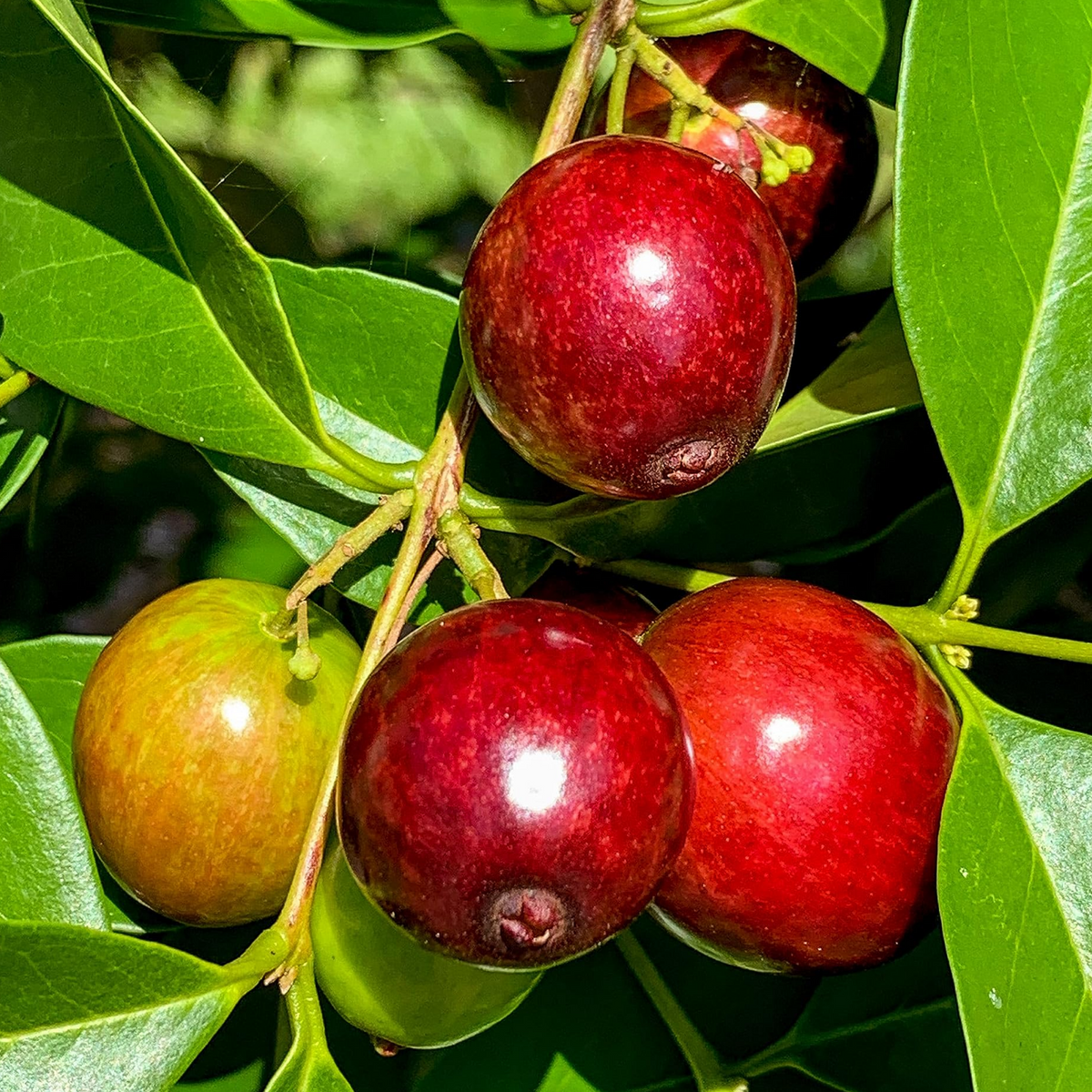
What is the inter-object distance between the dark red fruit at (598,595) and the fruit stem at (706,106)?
0.46m

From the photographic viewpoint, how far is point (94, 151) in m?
1.38

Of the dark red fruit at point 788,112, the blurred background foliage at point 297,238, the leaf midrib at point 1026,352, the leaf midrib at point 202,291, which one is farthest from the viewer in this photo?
the blurred background foliage at point 297,238

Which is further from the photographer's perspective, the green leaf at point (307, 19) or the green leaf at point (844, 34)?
the green leaf at point (307, 19)

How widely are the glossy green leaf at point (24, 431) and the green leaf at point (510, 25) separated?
0.66 metres

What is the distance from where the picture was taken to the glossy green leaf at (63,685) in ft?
5.21

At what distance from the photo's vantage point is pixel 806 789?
1201mm

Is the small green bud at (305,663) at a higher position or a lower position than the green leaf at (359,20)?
lower

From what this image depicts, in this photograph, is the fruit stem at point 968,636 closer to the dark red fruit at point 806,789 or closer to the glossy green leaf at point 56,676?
the dark red fruit at point 806,789

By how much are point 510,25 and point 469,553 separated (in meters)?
0.72

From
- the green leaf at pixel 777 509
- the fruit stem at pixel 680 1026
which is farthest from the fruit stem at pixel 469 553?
the fruit stem at pixel 680 1026

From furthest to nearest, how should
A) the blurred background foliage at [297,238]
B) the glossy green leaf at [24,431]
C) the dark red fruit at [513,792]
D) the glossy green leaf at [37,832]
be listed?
the blurred background foliage at [297,238] → the glossy green leaf at [24,431] → the glossy green leaf at [37,832] → the dark red fruit at [513,792]

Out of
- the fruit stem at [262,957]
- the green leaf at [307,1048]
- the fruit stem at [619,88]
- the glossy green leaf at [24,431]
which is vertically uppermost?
the fruit stem at [619,88]

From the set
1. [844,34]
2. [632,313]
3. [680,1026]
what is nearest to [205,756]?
[632,313]

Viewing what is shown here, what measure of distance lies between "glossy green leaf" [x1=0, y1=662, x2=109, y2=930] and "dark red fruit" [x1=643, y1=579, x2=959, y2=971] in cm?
62
